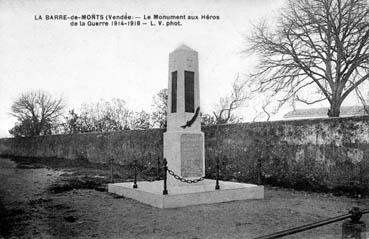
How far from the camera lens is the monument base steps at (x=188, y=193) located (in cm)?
773

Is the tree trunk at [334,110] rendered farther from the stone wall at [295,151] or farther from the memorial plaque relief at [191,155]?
the memorial plaque relief at [191,155]

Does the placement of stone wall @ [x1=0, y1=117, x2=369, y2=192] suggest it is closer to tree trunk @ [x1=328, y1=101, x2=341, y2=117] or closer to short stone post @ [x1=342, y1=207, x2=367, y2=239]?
short stone post @ [x1=342, y1=207, x2=367, y2=239]

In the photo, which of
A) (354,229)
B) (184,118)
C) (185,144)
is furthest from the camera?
(184,118)

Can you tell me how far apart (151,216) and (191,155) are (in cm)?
256

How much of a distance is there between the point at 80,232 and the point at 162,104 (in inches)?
785

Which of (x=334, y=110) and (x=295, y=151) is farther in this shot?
(x=334, y=110)

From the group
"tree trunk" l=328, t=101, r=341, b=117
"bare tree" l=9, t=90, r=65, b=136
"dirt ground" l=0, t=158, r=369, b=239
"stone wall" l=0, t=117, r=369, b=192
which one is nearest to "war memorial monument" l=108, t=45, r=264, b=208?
"dirt ground" l=0, t=158, r=369, b=239

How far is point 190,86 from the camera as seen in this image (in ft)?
30.4

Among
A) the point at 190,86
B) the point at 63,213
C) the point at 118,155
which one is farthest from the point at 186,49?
the point at 118,155

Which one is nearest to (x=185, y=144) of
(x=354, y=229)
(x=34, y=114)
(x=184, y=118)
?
(x=184, y=118)

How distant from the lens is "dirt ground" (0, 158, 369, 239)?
18.6ft

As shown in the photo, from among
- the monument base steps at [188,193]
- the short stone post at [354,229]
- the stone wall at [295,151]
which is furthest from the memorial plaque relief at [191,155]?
the short stone post at [354,229]

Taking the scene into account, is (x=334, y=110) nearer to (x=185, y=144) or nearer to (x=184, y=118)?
(x=184, y=118)

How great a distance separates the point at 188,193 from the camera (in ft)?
26.0
